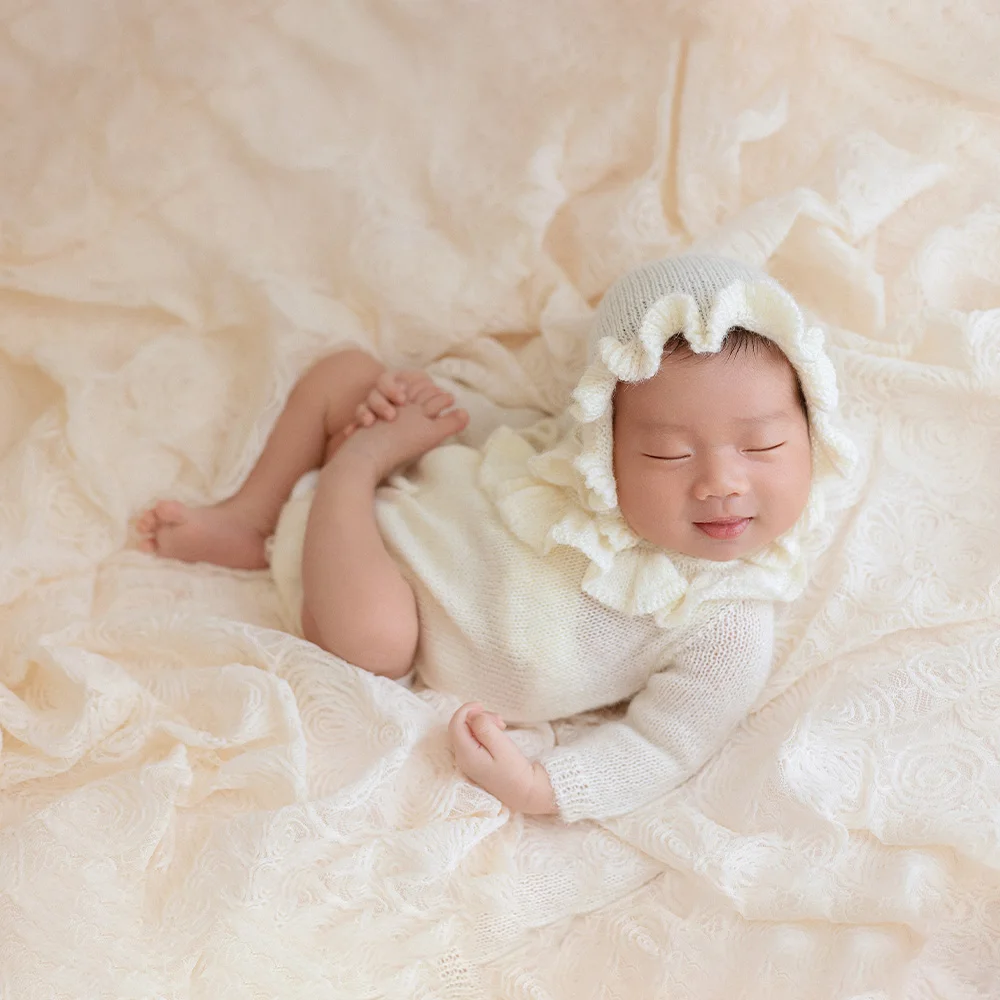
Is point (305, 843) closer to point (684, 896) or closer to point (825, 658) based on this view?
point (684, 896)

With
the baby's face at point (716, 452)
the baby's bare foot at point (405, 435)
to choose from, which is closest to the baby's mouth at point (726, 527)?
the baby's face at point (716, 452)

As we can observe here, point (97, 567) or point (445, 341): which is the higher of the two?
point (445, 341)

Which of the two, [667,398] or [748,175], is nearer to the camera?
[667,398]

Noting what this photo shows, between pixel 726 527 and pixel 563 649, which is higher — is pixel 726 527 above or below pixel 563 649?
above

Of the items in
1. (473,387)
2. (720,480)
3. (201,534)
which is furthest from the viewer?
(473,387)

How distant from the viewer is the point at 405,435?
1739mm

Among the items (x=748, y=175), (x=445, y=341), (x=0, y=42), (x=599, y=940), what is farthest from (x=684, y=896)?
(x=0, y=42)

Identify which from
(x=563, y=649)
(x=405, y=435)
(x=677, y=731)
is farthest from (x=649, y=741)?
(x=405, y=435)

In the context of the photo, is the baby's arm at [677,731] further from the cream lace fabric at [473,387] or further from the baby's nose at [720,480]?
the baby's nose at [720,480]

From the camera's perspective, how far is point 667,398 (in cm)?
144

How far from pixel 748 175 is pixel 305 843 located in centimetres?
123

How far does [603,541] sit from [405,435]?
1.27 feet

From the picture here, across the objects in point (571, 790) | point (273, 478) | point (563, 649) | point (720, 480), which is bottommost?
point (571, 790)

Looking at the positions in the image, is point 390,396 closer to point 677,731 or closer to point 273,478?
point 273,478
